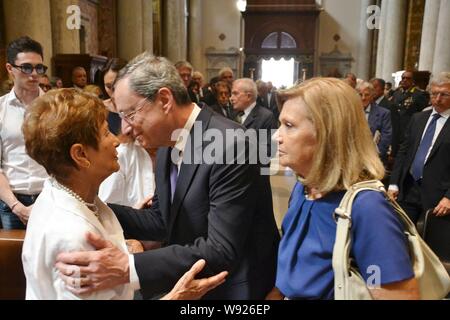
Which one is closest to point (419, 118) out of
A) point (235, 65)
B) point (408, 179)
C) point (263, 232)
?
point (408, 179)

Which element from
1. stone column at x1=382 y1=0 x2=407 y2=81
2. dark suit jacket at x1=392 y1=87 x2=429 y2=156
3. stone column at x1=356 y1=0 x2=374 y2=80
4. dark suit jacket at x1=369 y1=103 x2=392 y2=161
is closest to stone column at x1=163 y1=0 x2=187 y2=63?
stone column at x1=382 y1=0 x2=407 y2=81

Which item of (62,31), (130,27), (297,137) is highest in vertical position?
(130,27)

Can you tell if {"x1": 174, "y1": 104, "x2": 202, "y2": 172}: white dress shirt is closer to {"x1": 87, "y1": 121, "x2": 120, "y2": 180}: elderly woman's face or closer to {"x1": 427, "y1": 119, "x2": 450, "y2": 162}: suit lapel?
{"x1": 87, "y1": 121, "x2": 120, "y2": 180}: elderly woman's face

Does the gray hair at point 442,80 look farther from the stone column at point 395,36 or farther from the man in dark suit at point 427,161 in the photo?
the stone column at point 395,36

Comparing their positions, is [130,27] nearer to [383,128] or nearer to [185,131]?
[383,128]

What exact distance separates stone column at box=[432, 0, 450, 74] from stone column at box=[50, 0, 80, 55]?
251 inches

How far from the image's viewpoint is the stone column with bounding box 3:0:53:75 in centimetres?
577

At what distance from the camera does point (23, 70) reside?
301 centimetres

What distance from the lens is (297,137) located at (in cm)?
148

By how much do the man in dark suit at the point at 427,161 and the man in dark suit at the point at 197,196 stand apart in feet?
7.38

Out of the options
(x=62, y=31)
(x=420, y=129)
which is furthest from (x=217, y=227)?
Answer: (x=62, y=31)

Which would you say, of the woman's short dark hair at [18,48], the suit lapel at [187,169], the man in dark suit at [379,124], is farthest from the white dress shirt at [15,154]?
the man in dark suit at [379,124]

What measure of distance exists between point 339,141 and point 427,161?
9.13ft

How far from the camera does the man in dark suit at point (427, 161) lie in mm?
3670
